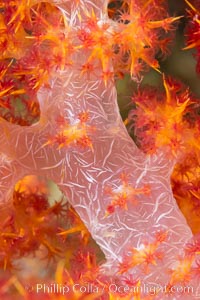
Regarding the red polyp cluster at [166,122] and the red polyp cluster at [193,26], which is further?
the red polyp cluster at [193,26]

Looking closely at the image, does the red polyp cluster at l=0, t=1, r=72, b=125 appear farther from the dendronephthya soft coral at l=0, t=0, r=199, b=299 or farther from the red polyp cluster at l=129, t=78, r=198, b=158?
the red polyp cluster at l=129, t=78, r=198, b=158

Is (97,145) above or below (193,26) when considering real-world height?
below

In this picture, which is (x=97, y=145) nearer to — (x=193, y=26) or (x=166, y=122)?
(x=166, y=122)

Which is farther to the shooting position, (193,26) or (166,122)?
(193,26)

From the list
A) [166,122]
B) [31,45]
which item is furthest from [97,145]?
[31,45]

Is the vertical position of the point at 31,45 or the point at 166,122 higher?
the point at 31,45

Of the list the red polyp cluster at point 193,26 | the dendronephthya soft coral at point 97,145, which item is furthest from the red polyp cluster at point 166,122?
the red polyp cluster at point 193,26

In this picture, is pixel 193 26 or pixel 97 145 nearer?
pixel 97 145

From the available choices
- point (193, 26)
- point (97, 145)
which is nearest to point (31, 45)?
point (97, 145)

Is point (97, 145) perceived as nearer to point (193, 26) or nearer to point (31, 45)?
point (31, 45)

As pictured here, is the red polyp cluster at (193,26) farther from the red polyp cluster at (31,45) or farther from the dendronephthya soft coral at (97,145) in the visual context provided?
the red polyp cluster at (31,45)

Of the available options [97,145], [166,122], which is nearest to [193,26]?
[166,122]
